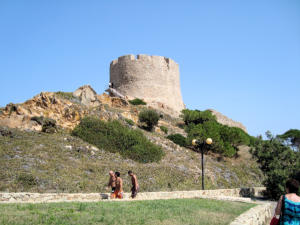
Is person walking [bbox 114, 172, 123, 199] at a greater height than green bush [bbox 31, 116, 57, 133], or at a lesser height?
lesser

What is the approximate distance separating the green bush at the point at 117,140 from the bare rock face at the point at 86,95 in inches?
154

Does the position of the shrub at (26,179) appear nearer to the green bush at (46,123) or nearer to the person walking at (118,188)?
the person walking at (118,188)

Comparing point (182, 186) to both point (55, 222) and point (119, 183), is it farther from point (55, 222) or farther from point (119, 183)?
point (55, 222)

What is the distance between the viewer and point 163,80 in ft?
126

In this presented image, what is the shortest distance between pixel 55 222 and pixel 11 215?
3.03 ft

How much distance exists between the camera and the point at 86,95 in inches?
942

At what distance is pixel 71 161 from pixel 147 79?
2471 cm

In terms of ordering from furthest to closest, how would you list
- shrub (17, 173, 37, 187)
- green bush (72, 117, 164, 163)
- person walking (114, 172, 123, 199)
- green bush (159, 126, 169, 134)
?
green bush (159, 126, 169, 134), green bush (72, 117, 164, 163), shrub (17, 173, 37, 187), person walking (114, 172, 123, 199)

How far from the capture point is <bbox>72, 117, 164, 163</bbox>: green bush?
17781 millimetres

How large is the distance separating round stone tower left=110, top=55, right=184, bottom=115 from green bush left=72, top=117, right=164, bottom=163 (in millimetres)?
16832

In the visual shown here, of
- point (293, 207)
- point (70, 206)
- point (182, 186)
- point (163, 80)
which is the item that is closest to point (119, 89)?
point (163, 80)

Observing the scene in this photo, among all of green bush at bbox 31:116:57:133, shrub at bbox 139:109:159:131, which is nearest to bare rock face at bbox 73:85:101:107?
shrub at bbox 139:109:159:131

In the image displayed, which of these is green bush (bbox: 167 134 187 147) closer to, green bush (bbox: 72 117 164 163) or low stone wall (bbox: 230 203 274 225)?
green bush (bbox: 72 117 164 163)

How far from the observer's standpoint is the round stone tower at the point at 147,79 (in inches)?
1470
